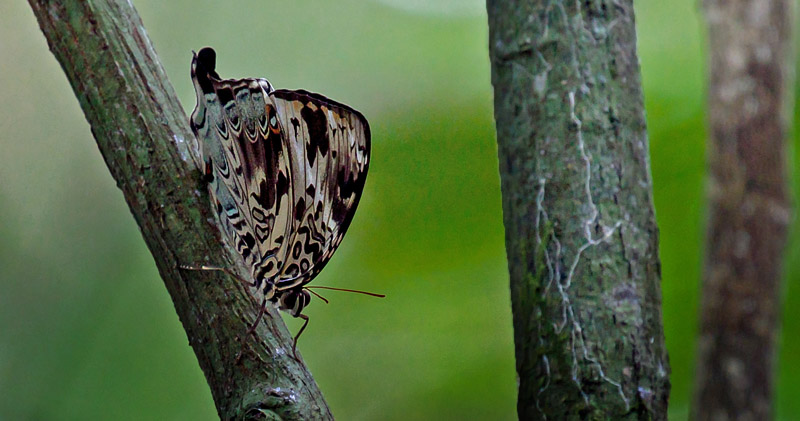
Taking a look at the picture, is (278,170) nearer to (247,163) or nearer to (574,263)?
(247,163)

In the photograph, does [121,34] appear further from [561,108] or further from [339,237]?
[561,108]

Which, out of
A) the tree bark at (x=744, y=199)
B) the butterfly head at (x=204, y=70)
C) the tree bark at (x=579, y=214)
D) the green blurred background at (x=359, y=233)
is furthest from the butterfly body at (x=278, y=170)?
the tree bark at (x=744, y=199)

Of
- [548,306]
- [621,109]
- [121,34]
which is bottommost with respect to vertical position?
[548,306]

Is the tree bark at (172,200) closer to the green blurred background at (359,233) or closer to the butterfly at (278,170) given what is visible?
the butterfly at (278,170)

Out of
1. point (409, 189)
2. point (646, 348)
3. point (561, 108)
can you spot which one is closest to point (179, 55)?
point (409, 189)

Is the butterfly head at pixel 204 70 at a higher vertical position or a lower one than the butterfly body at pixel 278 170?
higher

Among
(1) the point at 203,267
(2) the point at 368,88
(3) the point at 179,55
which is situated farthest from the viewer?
(2) the point at 368,88

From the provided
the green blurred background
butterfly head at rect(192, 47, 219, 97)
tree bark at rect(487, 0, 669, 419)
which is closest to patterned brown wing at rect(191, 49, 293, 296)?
butterfly head at rect(192, 47, 219, 97)

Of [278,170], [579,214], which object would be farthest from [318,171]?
[579,214]
